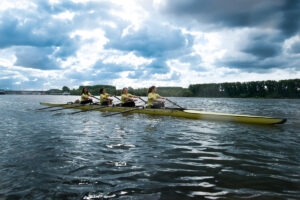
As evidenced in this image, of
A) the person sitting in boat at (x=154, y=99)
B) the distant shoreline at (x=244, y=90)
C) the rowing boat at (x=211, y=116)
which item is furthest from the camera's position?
the distant shoreline at (x=244, y=90)

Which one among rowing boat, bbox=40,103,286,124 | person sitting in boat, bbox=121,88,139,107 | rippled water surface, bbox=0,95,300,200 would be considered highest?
person sitting in boat, bbox=121,88,139,107

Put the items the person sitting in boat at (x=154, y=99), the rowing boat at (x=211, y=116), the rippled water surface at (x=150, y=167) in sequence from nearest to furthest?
the rippled water surface at (x=150, y=167)
the rowing boat at (x=211, y=116)
the person sitting in boat at (x=154, y=99)

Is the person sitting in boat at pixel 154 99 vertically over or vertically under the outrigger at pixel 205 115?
over

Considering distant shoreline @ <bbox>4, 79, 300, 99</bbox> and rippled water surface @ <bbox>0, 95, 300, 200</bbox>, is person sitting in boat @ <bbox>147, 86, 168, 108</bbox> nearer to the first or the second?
rippled water surface @ <bbox>0, 95, 300, 200</bbox>

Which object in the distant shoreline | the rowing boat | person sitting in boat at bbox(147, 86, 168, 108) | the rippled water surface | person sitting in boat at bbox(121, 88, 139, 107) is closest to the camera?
the rippled water surface

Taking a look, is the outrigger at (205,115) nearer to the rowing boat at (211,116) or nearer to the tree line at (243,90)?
the rowing boat at (211,116)

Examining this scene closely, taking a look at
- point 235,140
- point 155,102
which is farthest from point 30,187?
point 155,102

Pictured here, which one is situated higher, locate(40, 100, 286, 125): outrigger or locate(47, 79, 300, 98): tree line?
locate(47, 79, 300, 98): tree line

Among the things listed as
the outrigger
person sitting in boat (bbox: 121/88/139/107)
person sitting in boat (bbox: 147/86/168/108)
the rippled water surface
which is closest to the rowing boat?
the outrigger

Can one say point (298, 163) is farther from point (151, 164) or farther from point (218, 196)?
point (151, 164)

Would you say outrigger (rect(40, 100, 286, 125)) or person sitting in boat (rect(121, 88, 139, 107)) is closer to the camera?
outrigger (rect(40, 100, 286, 125))

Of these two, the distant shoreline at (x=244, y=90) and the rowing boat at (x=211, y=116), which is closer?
the rowing boat at (x=211, y=116)

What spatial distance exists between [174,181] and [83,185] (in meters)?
1.88

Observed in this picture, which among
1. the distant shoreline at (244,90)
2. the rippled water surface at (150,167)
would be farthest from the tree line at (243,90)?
the rippled water surface at (150,167)
